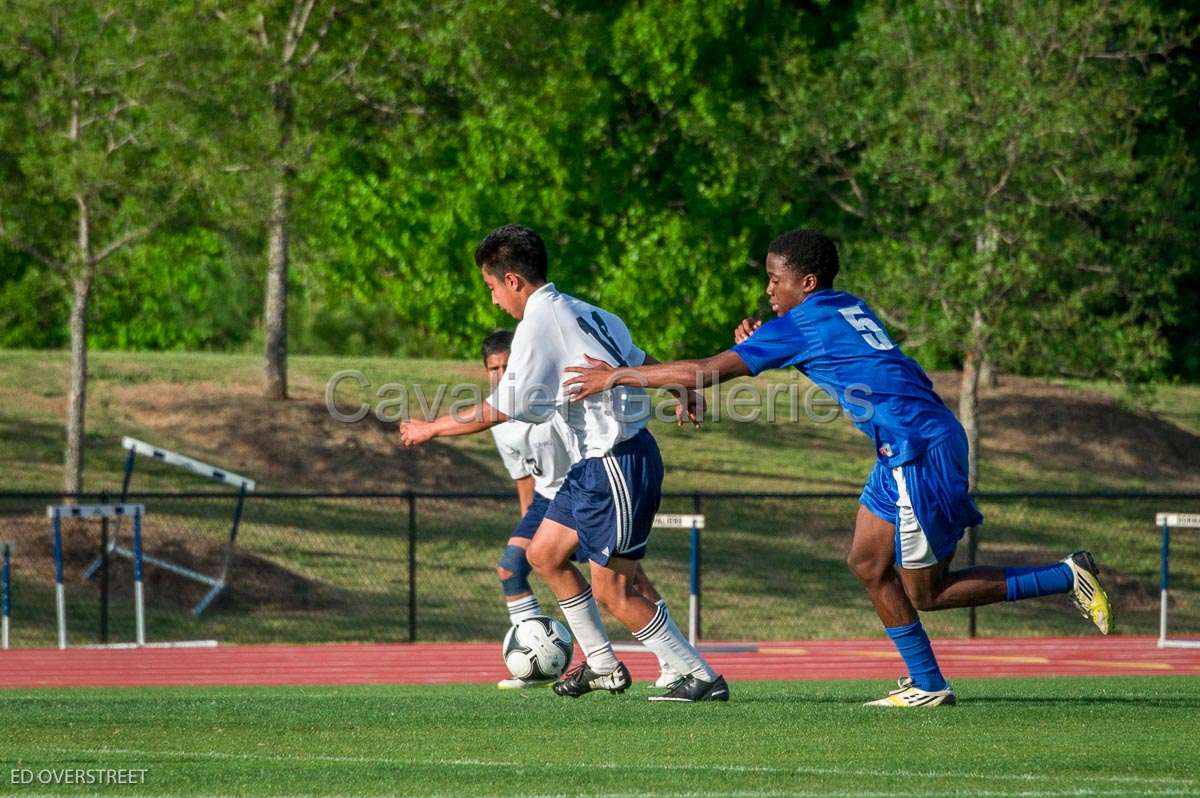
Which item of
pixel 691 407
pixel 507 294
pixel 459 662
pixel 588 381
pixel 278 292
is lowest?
pixel 459 662

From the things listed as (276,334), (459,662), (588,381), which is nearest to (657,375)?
(588,381)

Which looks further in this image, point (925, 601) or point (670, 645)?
point (670, 645)

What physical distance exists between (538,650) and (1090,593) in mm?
3056

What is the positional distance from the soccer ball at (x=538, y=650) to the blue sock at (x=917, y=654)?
2.06 m

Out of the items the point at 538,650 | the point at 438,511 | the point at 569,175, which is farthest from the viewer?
the point at 569,175

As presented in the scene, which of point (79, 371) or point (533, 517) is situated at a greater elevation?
point (79, 371)

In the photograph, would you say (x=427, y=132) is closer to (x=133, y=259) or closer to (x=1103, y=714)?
(x=133, y=259)

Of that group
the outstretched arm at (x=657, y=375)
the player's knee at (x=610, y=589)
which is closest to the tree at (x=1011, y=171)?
the player's knee at (x=610, y=589)

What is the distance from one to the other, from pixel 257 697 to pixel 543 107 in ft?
53.6

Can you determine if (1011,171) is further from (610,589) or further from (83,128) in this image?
(610,589)

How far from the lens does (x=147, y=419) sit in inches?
968

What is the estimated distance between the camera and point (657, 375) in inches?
285

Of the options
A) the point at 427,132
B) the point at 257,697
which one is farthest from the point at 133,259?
the point at 257,697

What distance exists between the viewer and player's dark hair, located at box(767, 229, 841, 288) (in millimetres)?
7771
